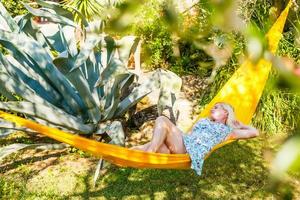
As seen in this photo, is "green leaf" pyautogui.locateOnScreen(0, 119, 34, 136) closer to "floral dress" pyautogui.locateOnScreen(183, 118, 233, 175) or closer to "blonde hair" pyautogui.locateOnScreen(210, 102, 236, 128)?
"floral dress" pyautogui.locateOnScreen(183, 118, 233, 175)

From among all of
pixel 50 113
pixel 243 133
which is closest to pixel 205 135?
pixel 243 133

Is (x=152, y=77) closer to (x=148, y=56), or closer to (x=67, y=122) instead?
(x=67, y=122)

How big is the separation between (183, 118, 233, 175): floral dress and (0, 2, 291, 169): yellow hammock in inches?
8.9

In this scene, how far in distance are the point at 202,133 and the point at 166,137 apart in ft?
1.32

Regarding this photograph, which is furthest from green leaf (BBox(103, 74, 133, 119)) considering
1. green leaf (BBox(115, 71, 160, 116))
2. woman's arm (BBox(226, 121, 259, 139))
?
woman's arm (BBox(226, 121, 259, 139))

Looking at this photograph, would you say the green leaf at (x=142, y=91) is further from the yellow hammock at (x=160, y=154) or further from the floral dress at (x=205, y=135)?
the floral dress at (x=205, y=135)

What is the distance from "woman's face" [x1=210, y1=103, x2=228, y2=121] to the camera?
15.2 feet

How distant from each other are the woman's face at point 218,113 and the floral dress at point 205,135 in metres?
0.06

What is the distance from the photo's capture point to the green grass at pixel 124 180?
466 centimetres

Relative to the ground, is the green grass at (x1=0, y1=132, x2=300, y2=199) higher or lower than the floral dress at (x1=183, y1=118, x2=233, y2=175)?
lower

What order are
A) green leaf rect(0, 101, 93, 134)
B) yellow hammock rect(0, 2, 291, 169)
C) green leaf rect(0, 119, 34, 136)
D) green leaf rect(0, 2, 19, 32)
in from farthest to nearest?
1. green leaf rect(0, 2, 19, 32)
2. green leaf rect(0, 119, 34, 136)
3. green leaf rect(0, 101, 93, 134)
4. yellow hammock rect(0, 2, 291, 169)

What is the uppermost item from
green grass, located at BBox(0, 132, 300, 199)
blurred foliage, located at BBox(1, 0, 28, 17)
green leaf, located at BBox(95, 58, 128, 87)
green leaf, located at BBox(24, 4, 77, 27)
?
green leaf, located at BBox(24, 4, 77, 27)

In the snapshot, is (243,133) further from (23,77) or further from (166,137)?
(23,77)

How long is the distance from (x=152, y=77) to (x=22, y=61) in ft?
5.32
